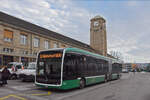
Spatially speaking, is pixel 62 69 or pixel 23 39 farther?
pixel 23 39

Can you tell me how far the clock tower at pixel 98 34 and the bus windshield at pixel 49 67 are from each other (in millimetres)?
73550

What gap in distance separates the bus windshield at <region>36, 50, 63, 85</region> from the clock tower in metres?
73.5

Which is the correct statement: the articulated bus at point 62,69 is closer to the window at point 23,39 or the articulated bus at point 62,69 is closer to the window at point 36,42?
the window at point 23,39

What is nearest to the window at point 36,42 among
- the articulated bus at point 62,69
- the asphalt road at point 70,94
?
the asphalt road at point 70,94

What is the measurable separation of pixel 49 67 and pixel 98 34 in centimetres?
7522

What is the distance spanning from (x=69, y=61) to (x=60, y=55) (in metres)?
0.77

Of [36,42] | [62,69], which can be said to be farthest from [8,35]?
[62,69]

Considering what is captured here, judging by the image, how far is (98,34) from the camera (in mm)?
82688

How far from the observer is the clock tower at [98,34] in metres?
81.8

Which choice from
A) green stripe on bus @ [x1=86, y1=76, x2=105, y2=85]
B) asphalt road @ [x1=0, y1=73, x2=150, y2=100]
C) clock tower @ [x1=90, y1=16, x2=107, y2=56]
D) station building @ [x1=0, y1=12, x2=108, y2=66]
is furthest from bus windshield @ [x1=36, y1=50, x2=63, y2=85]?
clock tower @ [x1=90, y1=16, x2=107, y2=56]

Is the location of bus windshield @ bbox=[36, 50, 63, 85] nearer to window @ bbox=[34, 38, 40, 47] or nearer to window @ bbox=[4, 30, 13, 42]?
window @ bbox=[4, 30, 13, 42]

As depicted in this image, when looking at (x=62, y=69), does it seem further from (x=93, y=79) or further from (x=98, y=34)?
(x=98, y=34)

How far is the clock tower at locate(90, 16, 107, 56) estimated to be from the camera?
8181 centimetres

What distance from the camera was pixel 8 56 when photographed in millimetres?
26297
